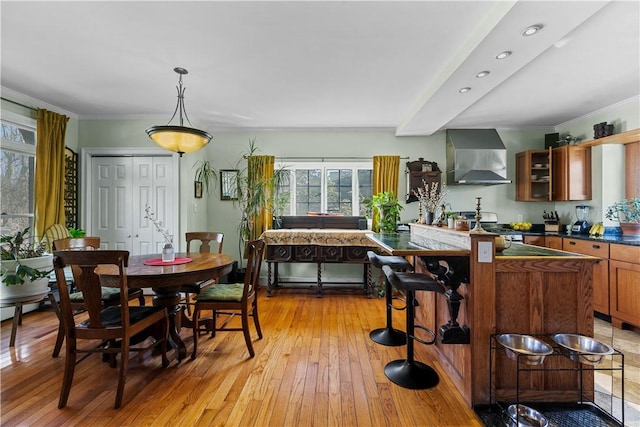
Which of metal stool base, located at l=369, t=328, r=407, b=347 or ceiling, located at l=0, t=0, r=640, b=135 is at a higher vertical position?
ceiling, located at l=0, t=0, r=640, b=135

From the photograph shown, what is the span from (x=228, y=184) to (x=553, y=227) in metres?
4.89

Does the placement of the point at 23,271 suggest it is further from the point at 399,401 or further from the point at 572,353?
the point at 572,353

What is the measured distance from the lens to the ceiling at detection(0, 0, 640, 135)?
193 centimetres

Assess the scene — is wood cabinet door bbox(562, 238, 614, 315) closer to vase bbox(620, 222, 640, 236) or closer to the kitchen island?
vase bbox(620, 222, 640, 236)

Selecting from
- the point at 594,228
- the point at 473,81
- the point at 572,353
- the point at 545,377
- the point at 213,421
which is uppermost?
the point at 473,81

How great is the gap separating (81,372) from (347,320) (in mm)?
2313

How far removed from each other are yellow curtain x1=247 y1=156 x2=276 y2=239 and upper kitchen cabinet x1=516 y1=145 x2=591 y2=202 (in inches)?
151

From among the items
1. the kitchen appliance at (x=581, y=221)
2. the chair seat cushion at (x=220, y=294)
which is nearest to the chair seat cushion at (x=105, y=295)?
the chair seat cushion at (x=220, y=294)

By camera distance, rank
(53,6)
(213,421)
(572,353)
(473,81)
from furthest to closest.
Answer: (473,81), (53,6), (213,421), (572,353)

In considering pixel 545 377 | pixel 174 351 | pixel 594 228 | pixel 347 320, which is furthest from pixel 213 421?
pixel 594 228

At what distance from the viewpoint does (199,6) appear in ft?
6.24

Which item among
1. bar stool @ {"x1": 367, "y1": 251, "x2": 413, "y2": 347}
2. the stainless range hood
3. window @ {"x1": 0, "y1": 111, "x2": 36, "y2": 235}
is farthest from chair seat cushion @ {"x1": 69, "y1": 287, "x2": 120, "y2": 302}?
the stainless range hood

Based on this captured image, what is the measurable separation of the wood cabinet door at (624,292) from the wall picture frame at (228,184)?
487 centimetres

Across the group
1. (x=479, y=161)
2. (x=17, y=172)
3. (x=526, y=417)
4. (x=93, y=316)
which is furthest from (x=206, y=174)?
(x=526, y=417)
